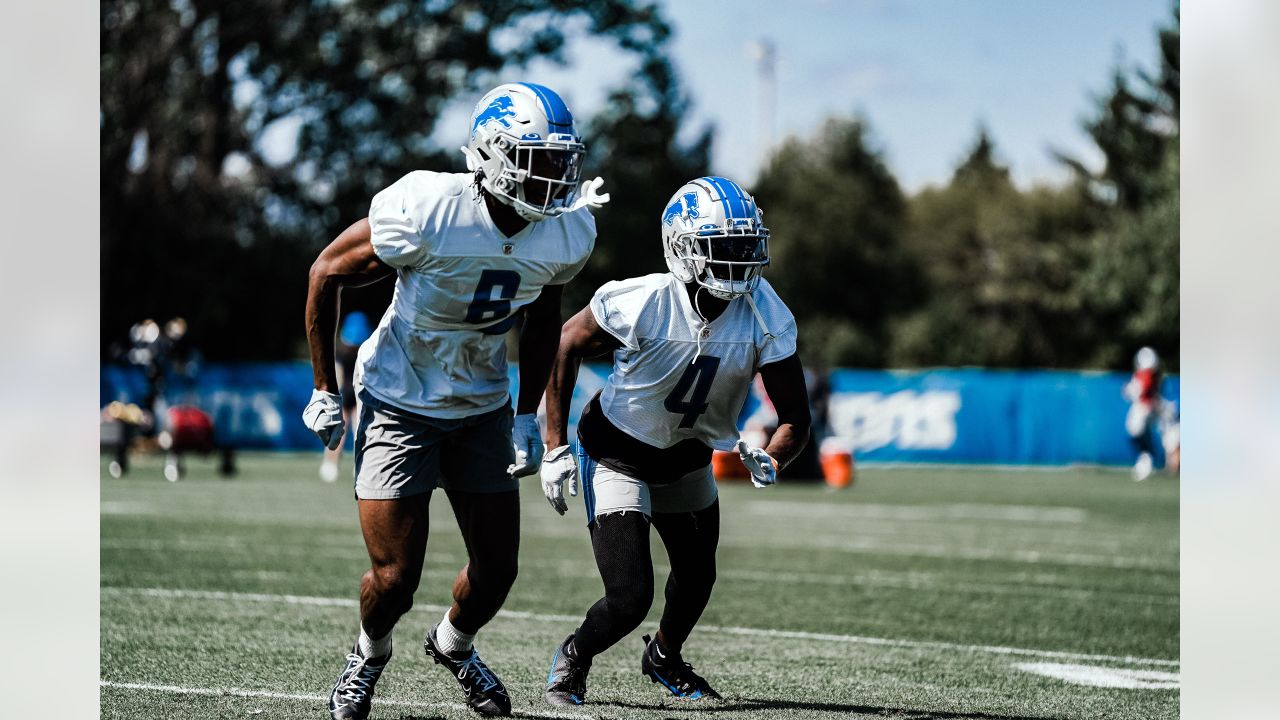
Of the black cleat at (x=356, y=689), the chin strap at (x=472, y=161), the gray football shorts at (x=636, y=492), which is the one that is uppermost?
the chin strap at (x=472, y=161)

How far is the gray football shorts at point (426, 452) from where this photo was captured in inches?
208

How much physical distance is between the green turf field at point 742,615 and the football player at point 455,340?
0.60 meters

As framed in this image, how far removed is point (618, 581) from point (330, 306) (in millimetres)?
1393

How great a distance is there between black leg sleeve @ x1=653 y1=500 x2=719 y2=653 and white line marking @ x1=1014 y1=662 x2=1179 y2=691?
70.8 inches

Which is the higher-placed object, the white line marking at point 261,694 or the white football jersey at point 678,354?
the white football jersey at point 678,354

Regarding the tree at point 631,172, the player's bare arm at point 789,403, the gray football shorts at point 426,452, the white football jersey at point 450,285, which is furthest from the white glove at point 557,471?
the tree at point 631,172

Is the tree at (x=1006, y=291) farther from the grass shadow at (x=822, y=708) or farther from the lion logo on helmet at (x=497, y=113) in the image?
the lion logo on helmet at (x=497, y=113)

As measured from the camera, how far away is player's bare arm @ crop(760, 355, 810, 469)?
18.6ft

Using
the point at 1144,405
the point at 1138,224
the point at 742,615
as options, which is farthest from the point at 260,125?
the point at 742,615

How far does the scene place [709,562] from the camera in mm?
5898
